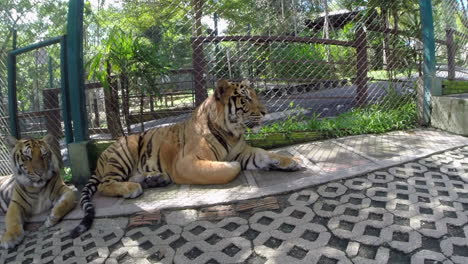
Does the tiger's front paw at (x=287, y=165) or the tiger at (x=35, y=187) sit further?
the tiger's front paw at (x=287, y=165)

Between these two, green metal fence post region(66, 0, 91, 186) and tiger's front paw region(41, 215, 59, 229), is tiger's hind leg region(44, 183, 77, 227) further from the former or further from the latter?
green metal fence post region(66, 0, 91, 186)

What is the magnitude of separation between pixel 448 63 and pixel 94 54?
651 centimetres

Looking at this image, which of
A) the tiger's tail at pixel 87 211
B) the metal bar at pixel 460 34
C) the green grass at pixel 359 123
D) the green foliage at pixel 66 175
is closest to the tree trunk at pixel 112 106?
the green foliage at pixel 66 175

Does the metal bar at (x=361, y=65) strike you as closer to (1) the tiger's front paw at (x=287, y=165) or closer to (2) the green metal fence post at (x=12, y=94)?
(1) the tiger's front paw at (x=287, y=165)

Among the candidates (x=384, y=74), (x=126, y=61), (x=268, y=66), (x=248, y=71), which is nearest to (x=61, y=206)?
(x=126, y=61)

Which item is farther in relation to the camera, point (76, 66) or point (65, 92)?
point (65, 92)

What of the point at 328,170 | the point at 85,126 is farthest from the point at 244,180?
the point at 85,126

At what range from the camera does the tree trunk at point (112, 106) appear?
467cm

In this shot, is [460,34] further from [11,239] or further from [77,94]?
[11,239]

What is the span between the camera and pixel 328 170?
3.21m

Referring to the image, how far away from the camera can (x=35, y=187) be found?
3066 mm

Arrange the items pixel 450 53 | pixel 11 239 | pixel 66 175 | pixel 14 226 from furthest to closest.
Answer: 1. pixel 450 53
2. pixel 66 175
3. pixel 14 226
4. pixel 11 239

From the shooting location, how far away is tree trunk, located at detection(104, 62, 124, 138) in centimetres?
467

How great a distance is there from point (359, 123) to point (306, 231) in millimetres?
3149
